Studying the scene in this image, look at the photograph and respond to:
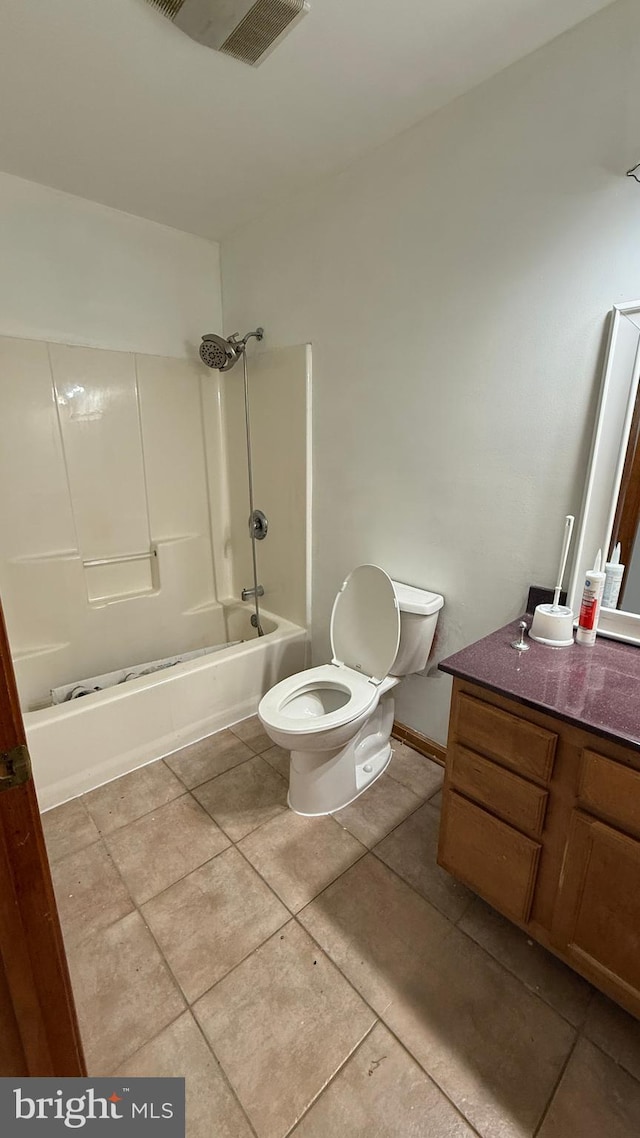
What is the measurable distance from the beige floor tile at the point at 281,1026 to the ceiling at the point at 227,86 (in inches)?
96.6

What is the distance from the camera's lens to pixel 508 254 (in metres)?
1.44

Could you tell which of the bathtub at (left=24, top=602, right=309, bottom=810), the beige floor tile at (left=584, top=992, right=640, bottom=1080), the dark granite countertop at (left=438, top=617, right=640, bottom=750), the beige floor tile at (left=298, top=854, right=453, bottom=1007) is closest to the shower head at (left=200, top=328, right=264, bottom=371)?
the bathtub at (left=24, top=602, right=309, bottom=810)

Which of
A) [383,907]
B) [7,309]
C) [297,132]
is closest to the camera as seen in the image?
[383,907]

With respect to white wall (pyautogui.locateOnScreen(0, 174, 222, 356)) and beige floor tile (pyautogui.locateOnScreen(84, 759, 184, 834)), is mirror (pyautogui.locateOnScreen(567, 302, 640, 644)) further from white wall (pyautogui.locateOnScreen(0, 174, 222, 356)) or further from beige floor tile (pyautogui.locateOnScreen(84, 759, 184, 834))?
white wall (pyautogui.locateOnScreen(0, 174, 222, 356))

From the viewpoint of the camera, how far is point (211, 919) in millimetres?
1352

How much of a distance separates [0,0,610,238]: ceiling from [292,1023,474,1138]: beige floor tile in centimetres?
251

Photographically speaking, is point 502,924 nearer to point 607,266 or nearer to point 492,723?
point 492,723

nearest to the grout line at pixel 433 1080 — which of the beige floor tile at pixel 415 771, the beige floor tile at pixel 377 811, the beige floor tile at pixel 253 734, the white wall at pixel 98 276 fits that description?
the beige floor tile at pixel 377 811

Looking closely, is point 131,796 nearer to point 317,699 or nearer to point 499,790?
point 317,699

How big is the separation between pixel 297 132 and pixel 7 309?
134 cm

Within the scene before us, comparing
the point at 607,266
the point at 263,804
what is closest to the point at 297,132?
the point at 607,266

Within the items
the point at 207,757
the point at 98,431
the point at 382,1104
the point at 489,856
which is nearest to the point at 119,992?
the point at 382,1104

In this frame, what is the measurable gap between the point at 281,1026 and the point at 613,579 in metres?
1.46

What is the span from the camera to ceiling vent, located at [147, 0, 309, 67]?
3.64 ft
